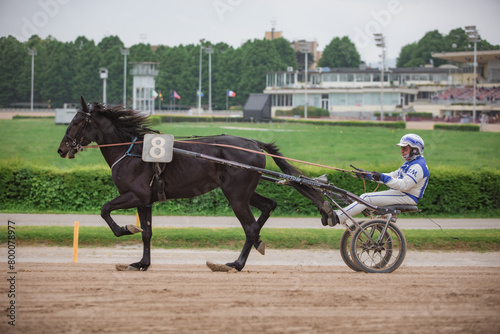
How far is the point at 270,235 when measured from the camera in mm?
11242

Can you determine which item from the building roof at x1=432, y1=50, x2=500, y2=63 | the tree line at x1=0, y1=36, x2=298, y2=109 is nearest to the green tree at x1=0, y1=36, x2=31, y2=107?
the tree line at x1=0, y1=36, x2=298, y2=109

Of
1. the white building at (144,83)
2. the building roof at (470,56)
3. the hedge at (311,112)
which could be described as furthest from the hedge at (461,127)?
the white building at (144,83)

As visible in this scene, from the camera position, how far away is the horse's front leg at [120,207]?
738 centimetres

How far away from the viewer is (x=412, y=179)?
23.4ft

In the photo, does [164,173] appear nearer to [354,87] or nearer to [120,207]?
[120,207]

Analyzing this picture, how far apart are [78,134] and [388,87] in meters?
76.6

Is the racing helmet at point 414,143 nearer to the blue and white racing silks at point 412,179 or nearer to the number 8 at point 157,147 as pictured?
the blue and white racing silks at point 412,179

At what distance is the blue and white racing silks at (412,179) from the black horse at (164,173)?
39.3 inches

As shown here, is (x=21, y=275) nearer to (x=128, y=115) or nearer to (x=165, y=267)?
(x=165, y=267)

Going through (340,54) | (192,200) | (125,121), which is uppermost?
(340,54)

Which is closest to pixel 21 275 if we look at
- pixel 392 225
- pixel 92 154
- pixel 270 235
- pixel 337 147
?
pixel 392 225

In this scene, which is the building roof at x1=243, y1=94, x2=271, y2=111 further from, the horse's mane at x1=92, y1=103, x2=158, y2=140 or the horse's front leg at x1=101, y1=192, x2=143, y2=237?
the horse's front leg at x1=101, y1=192, x2=143, y2=237

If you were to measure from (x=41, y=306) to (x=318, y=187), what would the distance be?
12.5 feet

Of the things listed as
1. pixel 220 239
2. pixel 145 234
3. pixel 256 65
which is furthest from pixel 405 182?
pixel 256 65
